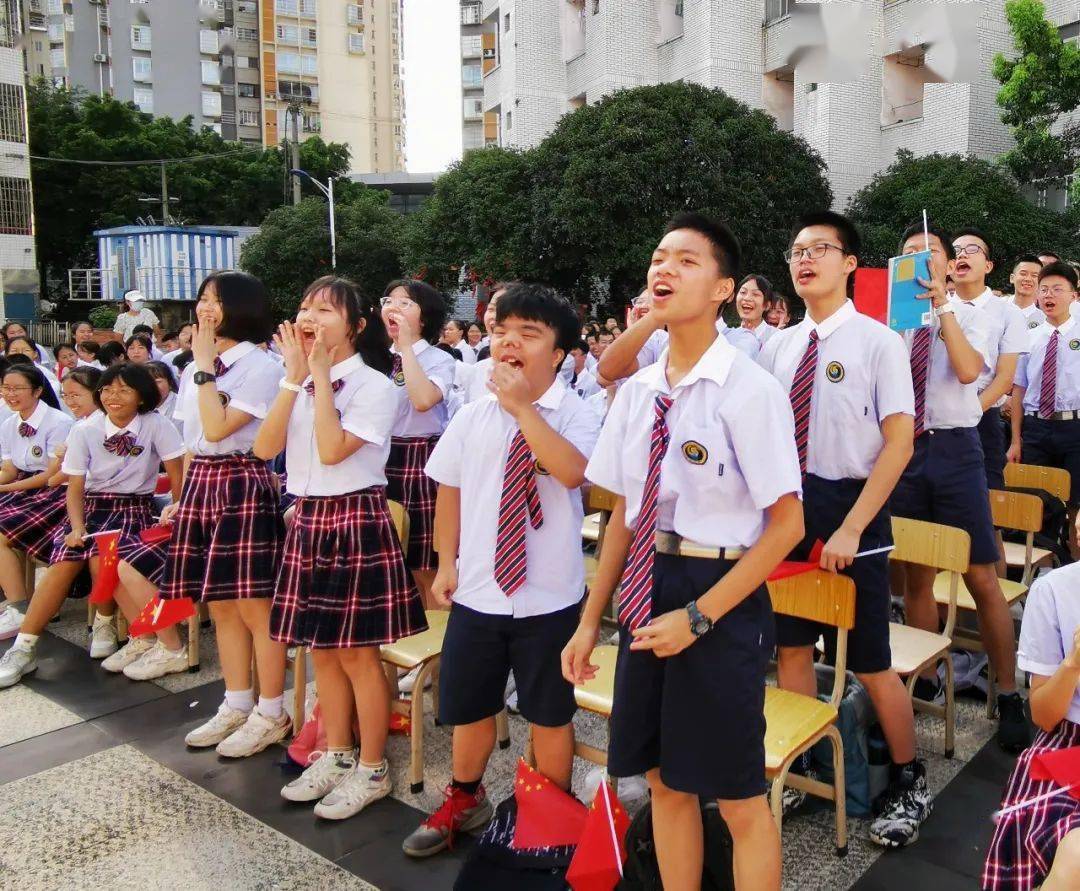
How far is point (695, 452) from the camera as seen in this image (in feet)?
6.24

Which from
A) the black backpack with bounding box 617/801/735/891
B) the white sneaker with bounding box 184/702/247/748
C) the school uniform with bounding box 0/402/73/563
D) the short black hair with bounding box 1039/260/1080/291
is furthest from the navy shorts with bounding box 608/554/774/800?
the short black hair with bounding box 1039/260/1080/291

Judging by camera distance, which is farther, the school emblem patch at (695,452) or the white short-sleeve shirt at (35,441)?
the white short-sleeve shirt at (35,441)

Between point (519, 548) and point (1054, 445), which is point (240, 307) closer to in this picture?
point (519, 548)

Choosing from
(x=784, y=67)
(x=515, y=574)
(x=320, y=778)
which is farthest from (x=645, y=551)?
(x=784, y=67)

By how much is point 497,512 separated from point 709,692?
0.88 meters

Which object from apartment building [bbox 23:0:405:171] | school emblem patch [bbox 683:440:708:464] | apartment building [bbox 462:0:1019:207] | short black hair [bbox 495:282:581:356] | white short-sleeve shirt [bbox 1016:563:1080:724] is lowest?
white short-sleeve shirt [bbox 1016:563:1080:724]

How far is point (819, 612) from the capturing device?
260 centimetres

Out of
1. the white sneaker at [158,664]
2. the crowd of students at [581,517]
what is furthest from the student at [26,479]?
the white sneaker at [158,664]

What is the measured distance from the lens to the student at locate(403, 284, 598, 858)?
2.49 m

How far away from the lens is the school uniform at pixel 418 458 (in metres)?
4.00

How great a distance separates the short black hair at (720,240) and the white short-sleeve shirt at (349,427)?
1.29m

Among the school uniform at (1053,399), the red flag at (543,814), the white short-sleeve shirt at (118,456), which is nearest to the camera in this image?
the red flag at (543,814)

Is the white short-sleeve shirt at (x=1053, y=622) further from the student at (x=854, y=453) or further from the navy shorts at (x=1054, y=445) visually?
the navy shorts at (x=1054, y=445)

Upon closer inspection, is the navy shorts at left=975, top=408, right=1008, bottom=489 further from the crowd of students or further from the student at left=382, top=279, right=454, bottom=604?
the student at left=382, top=279, right=454, bottom=604
